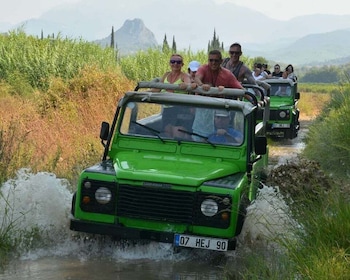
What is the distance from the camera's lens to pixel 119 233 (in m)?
7.12

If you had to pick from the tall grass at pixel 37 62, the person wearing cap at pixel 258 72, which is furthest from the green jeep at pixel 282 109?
the tall grass at pixel 37 62

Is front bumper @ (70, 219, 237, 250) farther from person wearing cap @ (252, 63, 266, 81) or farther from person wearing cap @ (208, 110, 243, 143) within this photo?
person wearing cap @ (252, 63, 266, 81)

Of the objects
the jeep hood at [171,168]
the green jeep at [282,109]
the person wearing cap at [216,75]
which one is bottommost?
→ the green jeep at [282,109]

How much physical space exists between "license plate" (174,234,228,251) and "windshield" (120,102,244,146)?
1.40 metres

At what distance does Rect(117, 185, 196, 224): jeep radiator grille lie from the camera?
7.09 m

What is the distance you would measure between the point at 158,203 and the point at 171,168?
503 mm

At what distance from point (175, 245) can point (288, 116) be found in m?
13.7

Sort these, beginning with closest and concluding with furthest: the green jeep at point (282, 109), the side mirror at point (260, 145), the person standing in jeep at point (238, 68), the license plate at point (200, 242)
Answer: the license plate at point (200, 242)
the side mirror at point (260, 145)
the person standing in jeep at point (238, 68)
the green jeep at point (282, 109)

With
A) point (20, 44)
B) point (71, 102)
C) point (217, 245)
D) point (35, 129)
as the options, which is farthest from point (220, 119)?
point (20, 44)

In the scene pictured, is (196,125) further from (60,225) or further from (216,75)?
(60,225)

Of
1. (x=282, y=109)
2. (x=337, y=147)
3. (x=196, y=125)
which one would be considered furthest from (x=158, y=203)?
(x=282, y=109)

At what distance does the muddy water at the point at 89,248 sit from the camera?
276 inches

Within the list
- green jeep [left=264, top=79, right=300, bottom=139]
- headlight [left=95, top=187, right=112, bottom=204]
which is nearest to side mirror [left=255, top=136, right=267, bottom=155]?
headlight [left=95, top=187, right=112, bottom=204]

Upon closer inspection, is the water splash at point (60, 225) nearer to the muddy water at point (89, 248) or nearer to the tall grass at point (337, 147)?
the muddy water at point (89, 248)
